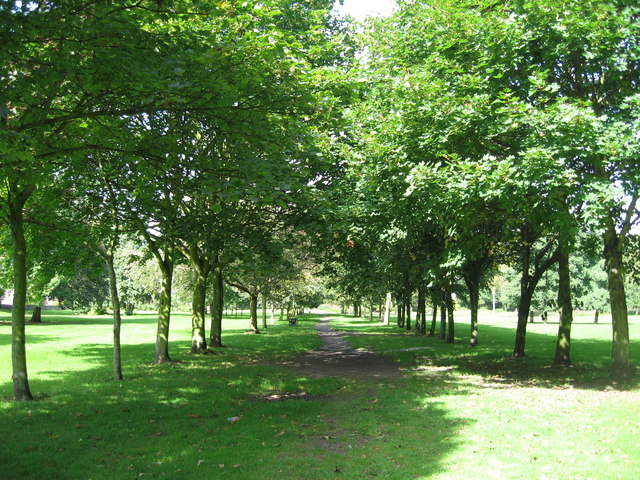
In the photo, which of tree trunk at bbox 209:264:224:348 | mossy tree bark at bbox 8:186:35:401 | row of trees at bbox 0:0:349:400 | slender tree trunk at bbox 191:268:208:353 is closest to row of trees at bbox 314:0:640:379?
row of trees at bbox 0:0:349:400

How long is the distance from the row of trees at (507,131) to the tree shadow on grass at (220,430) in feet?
15.6

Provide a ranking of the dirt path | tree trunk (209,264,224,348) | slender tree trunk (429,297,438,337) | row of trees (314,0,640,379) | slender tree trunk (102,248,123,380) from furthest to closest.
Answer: slender tree trunk (429,297,438,337)
tree trunk (209,264,224,348)
the dirt path
slender tree trunk (102,248,123,380)
row of trees (314,0,640,379)

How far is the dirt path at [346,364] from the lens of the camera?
14781 mm

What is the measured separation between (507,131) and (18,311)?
1200 centimetres

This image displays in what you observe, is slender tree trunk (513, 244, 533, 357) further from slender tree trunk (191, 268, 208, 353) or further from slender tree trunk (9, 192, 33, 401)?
slender tree trunk (9, 192, 33, 401)

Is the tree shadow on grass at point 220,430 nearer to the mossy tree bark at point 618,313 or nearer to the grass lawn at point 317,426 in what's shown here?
the grass lawn at point 317,426

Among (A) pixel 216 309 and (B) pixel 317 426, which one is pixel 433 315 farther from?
(B) pixel 317 426

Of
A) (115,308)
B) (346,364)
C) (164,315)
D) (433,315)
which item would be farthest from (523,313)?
(115,308)

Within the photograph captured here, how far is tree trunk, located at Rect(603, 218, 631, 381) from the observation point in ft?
40.6

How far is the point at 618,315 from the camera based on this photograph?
12430mm

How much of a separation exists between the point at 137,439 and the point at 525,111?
33.6 ft

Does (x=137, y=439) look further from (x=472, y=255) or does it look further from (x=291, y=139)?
(x=472, y=255)

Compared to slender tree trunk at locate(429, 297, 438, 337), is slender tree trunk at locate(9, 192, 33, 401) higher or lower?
higher

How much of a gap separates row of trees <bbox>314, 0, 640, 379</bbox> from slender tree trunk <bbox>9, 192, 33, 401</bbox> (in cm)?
742
